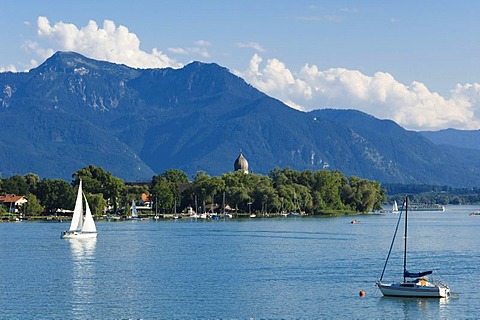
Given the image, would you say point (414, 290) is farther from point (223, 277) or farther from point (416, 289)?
point (223, 277)

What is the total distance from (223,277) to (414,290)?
14893mm

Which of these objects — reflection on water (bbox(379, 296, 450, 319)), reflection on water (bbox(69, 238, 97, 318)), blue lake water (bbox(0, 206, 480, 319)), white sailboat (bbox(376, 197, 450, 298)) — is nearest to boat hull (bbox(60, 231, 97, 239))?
blue lake water (bbox(0, 206, 480, 319))

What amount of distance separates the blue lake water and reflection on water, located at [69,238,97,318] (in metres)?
0.07

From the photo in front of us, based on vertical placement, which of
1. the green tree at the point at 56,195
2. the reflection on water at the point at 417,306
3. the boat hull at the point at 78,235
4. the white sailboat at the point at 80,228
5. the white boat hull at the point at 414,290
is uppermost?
the green tree at the point at 56,195

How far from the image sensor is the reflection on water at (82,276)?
167ft

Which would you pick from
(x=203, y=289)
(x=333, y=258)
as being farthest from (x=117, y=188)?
(x=203, y=289)

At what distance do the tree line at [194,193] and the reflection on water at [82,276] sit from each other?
71963mm

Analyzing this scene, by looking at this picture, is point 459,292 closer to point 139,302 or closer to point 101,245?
point 139,302

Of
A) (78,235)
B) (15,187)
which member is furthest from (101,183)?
(78,235)

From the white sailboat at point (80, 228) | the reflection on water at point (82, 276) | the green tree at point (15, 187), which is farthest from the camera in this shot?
the green tree at point (15, 187)

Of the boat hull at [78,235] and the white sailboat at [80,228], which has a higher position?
the white sailboat at [80,228]

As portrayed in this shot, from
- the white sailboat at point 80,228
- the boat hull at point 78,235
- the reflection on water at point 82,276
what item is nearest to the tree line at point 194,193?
the white sailboat at point 80,228

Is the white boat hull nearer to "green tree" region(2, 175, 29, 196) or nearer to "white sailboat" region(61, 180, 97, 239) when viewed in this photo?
"white sailboat" region(61, 180, 97, 239)

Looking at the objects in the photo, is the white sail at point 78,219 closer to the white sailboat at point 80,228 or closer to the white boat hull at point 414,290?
the white sailboat at point 80,228
